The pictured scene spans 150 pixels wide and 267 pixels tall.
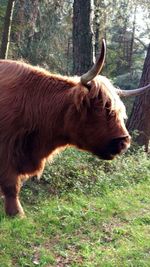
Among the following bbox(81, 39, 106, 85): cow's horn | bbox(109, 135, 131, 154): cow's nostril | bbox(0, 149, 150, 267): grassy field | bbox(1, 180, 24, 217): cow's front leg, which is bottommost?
bbox(0, 149, 150, 267): grassy field

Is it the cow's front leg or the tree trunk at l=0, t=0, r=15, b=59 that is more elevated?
the tree trunk at l=0, t=0, r=15, b=59

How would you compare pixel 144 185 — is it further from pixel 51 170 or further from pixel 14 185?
pixel 14 185

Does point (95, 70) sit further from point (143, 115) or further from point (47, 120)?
point (143, 115)

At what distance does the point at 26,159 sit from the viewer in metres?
5.52

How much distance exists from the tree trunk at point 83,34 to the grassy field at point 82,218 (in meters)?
2.04

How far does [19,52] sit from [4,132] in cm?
950

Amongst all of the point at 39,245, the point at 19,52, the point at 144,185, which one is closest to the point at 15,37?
the point at 19,52

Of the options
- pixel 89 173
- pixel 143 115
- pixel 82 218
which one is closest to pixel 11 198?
pixel 82 218

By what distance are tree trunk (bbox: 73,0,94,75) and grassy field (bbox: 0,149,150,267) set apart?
6.70ft

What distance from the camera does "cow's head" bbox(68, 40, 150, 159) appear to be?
530cm

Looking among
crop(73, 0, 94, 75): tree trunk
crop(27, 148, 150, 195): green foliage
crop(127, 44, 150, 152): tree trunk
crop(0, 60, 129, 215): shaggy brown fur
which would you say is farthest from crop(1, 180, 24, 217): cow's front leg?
A: crop(127, 44, 150, 152): tree trunk

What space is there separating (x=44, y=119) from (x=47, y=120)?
1.4 inches

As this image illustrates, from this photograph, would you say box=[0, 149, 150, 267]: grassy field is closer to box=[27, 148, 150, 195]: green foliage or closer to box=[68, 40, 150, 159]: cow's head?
box=[27, 148, 150, 195]: green foliage

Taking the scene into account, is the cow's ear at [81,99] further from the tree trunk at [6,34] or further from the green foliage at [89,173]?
the tree trunk at [6,34]
